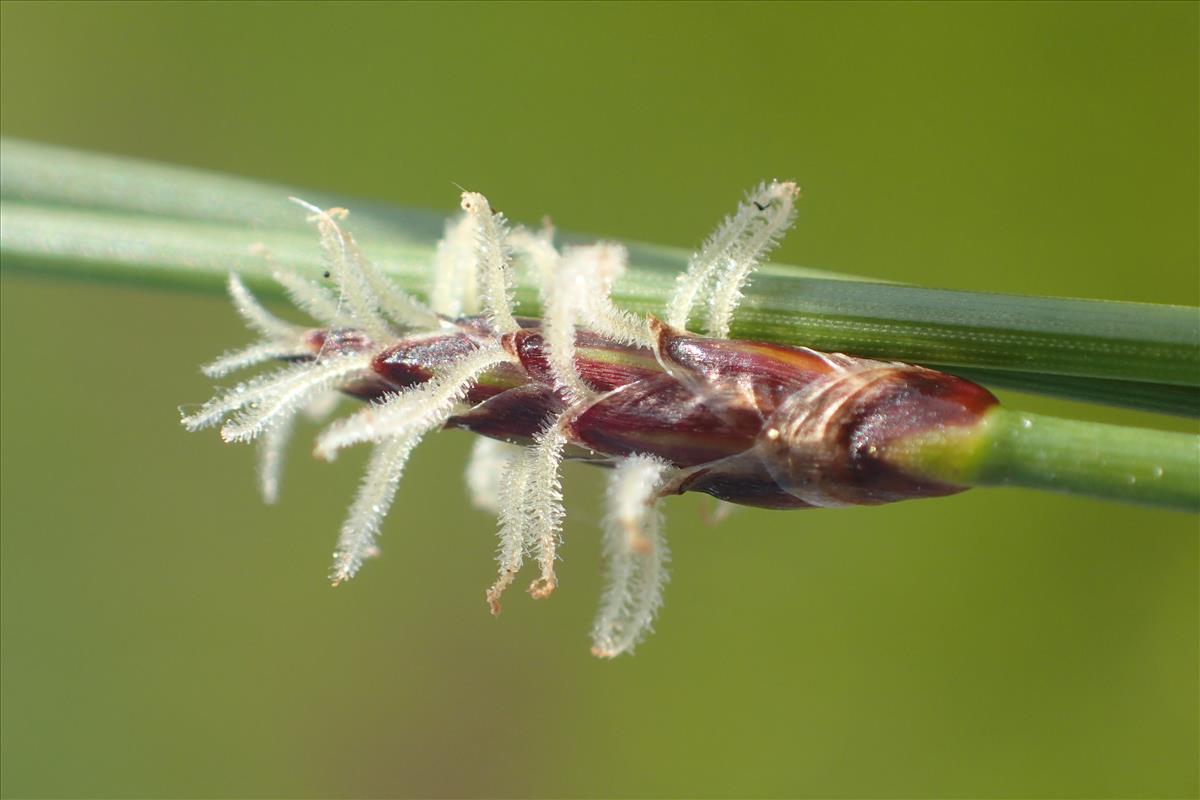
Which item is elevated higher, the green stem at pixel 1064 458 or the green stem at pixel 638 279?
the green stem at pixel 638 279

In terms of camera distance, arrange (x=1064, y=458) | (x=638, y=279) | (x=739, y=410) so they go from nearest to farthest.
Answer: (x=1064, y=458)
(x=739, y=410)
(x=638, y=279)

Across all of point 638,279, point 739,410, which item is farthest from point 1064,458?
point 638,279

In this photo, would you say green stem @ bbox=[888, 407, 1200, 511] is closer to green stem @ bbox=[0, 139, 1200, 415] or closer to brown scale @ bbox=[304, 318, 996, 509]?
brown scale @ bbox=[304, 318, 996, 509]

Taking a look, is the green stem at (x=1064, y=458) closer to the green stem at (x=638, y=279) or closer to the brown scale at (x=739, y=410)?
the brown scale at (x=739, y=410)

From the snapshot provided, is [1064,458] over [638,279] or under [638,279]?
under

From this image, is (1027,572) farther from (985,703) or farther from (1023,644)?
(985,703)

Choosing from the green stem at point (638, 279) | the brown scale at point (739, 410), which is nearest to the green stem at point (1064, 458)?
the brown scale at point (739, 410)

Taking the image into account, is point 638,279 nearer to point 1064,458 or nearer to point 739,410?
point 739,410
